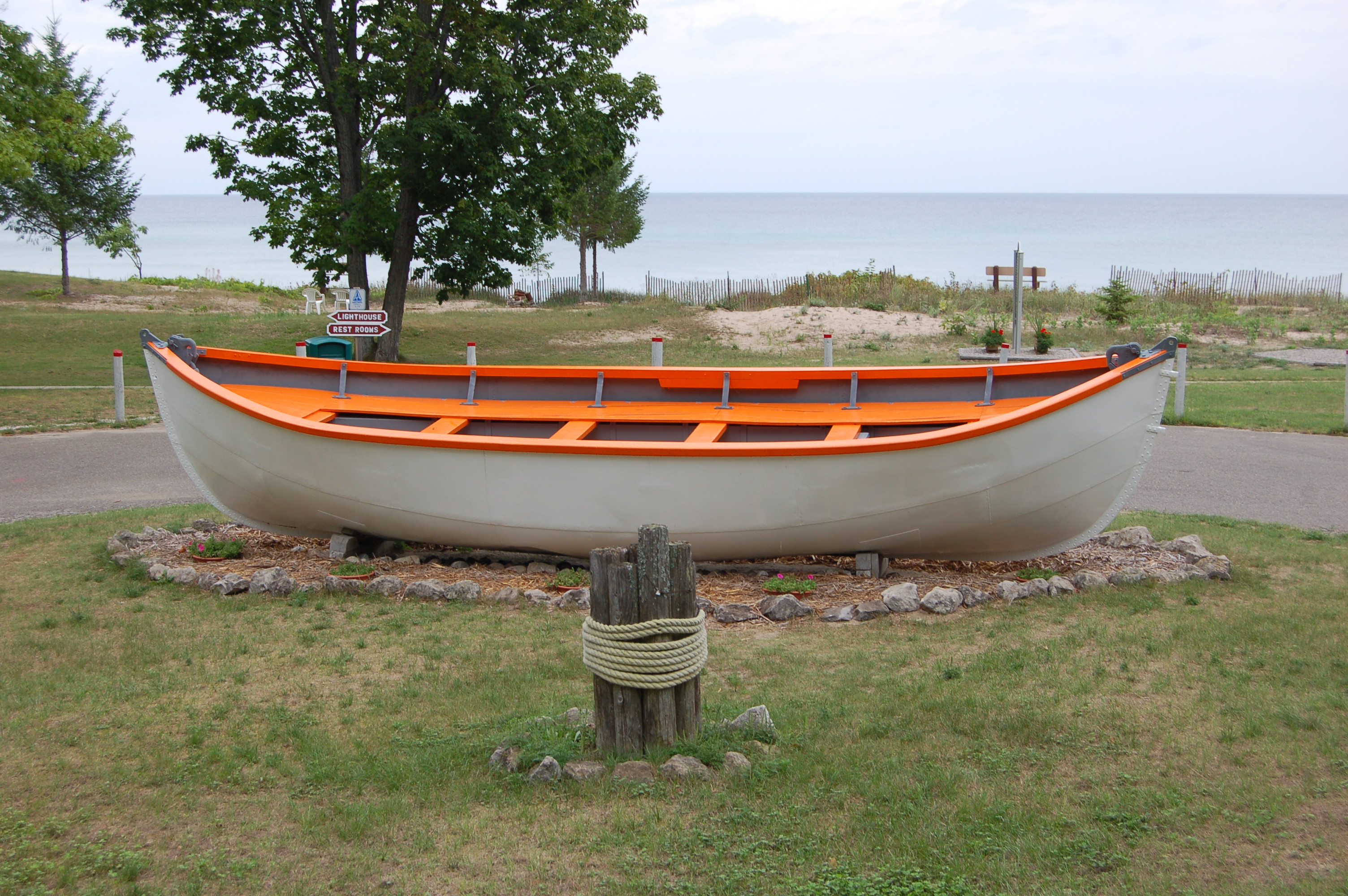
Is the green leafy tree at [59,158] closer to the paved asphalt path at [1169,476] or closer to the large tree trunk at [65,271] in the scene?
the large tree trunk at [65,271]

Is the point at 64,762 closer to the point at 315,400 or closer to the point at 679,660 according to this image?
the point at 679,660

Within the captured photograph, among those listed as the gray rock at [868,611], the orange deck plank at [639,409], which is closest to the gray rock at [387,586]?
the orange deck plank at [639,409]

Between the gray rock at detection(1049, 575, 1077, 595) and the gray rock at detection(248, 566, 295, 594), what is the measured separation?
460 cm

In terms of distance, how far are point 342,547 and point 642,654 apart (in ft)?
13.4

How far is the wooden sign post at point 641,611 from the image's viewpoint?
3.81m

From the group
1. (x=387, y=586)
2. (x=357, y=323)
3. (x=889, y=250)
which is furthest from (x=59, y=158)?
(x=889, y=250)

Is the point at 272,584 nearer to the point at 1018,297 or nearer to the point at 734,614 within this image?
the point at 734,614

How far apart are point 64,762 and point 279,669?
118 cm

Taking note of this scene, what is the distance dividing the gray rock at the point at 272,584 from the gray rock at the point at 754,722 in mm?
3477

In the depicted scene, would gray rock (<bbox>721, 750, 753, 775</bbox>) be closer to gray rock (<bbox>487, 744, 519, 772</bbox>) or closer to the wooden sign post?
the wooden sign post

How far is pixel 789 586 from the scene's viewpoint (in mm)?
6266

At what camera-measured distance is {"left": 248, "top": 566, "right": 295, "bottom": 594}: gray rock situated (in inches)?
252

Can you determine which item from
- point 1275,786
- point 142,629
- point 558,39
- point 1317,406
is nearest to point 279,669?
point 142,629

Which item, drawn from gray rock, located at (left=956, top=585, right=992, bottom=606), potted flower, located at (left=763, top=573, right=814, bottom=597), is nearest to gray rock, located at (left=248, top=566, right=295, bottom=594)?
potted flower, located at (left=763, top=573, right=814, bottom=597)
